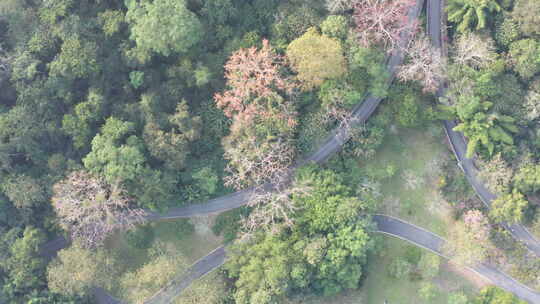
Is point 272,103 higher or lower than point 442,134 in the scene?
higher

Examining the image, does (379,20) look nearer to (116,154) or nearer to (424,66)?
(424,66)

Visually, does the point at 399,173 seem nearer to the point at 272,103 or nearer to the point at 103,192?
the point at 272,103

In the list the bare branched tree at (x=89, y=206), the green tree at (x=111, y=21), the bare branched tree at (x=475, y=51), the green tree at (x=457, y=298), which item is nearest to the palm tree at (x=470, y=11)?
the bare branched tree at (x=475, y=51)

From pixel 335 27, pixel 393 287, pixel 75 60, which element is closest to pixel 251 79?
pixel 335 27

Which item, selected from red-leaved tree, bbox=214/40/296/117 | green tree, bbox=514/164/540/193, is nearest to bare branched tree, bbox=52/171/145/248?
red-leaved tree, bbox=214/40/296/117

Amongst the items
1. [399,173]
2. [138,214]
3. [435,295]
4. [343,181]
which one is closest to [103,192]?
[138,214]

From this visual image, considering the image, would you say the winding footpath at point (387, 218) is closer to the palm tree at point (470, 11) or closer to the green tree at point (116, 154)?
the palm tree at point (470, 11)
